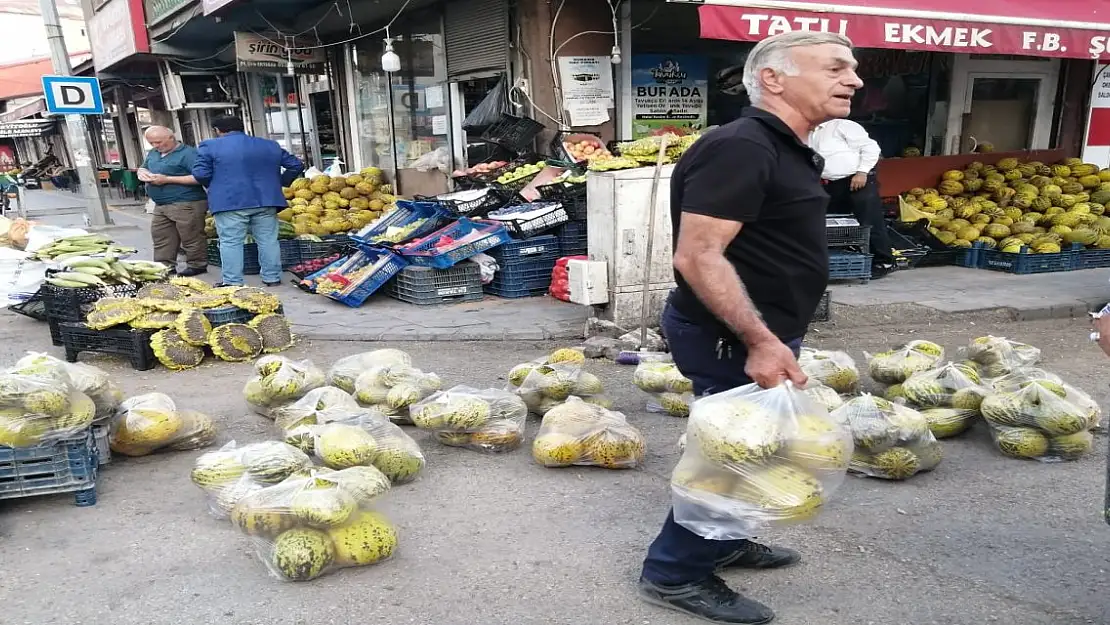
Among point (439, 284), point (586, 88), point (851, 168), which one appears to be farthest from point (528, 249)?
point (851, 168)

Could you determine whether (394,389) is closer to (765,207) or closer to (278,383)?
(278,383)

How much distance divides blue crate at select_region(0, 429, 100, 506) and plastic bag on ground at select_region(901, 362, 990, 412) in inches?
162

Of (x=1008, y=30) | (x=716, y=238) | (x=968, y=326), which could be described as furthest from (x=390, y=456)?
(x=1008, y=30)

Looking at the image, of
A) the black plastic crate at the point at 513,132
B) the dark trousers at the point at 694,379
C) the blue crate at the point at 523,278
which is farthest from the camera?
the black plastic crate at the point at 513,132

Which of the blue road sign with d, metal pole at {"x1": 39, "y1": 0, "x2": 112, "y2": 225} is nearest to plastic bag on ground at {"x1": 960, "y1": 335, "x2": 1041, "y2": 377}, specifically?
the blue road sign with d

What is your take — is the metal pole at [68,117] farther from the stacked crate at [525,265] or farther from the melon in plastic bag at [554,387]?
the melon in plastic bag at [554,387]

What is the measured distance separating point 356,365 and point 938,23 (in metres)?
Answer: 6.14

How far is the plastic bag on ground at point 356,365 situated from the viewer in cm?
461

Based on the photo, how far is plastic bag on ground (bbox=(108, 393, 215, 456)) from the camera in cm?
396

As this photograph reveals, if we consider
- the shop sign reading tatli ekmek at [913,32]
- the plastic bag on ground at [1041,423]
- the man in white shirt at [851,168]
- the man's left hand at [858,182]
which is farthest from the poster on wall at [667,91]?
the plastic bag on ground at [1041,423]

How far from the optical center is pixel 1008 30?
24.5ft

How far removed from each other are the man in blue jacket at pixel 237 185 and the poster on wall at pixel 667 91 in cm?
401

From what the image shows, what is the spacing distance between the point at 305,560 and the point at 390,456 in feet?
2.80

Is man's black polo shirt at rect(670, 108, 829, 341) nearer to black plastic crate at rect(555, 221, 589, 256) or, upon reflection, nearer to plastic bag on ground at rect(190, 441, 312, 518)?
plastic bag on ground at rect(190, 441, 312, 518)
